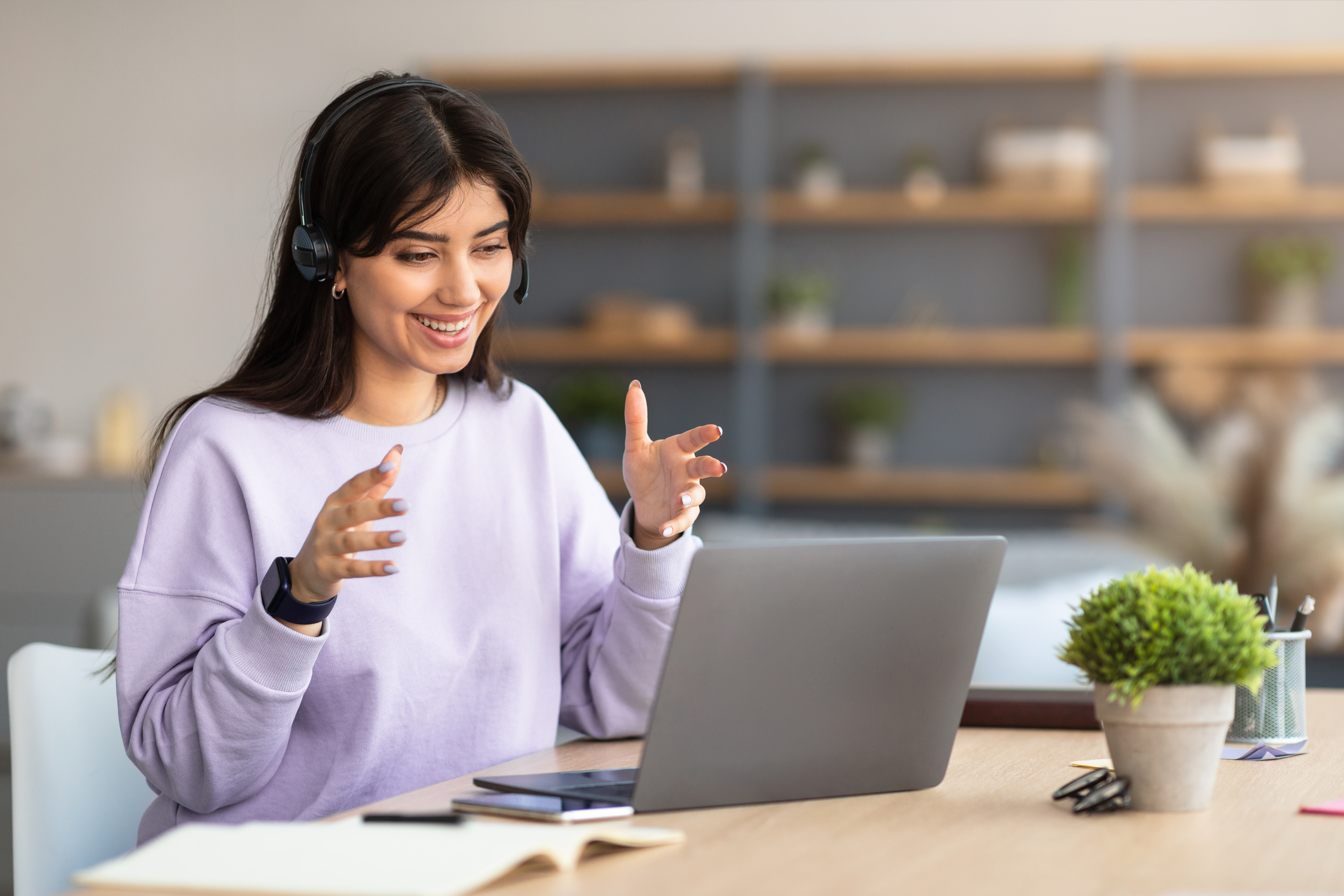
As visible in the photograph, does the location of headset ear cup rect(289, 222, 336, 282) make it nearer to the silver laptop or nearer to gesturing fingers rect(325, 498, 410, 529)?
gesturing fingers rect(325, 498, 410, 529)

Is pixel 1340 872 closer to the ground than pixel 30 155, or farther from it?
closer to the ground

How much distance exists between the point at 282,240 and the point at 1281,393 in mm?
3866

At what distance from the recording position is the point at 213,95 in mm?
5129

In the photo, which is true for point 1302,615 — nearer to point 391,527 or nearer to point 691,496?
point 691,496

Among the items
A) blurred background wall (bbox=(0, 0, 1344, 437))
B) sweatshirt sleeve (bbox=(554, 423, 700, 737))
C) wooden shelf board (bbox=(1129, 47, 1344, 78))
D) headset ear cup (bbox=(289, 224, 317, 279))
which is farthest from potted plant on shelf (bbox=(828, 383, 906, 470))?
headset ear cup (bbox=(289, 224, 317, 279))

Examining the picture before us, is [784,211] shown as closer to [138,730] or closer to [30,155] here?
[30,155]

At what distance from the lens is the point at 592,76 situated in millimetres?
4863

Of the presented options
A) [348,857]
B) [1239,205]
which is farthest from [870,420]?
[348,857]

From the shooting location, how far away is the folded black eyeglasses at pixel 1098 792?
947 millimetres

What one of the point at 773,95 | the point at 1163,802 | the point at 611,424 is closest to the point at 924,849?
the point at 1163,802

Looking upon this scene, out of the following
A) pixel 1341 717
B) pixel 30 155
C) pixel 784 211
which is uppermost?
pixel 30 155

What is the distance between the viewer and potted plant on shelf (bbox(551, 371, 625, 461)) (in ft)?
15.9

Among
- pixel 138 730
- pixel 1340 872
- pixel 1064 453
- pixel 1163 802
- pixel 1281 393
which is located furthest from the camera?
pixel 1064 453

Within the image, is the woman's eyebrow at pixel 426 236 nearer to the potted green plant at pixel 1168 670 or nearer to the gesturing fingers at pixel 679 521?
the gesturing fingers at pixel 679 521
